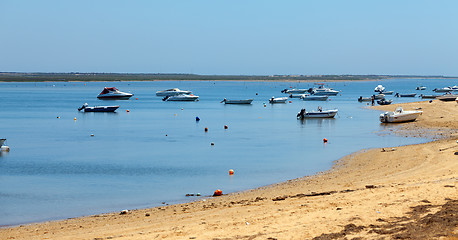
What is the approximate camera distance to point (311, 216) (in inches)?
527

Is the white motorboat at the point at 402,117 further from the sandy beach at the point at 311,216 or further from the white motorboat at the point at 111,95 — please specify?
the white motorboat at the point at 111,95

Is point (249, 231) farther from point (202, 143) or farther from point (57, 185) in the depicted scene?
point (202, 143)

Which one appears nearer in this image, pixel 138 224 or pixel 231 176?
pixel 138 224

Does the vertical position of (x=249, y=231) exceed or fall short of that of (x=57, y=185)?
it exceeds it

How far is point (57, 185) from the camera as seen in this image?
81.4ft

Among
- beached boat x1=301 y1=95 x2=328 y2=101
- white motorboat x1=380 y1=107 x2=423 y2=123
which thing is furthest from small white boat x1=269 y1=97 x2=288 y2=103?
white motorboat x1=380 y1=107 x2=423 y2=123

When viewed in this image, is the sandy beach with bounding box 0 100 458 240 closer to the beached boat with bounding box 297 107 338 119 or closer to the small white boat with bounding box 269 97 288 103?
the beached boat with bounding box 297 107 338 119

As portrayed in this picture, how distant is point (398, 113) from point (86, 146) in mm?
28358

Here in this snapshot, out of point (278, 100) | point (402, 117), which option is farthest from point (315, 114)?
point (278, 100)

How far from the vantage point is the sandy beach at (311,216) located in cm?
1193

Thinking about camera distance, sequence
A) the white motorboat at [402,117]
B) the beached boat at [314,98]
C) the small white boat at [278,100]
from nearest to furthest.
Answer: the white motorboat at [402,117] < the small white boat at [278,100] < the beached boat at [314,98]

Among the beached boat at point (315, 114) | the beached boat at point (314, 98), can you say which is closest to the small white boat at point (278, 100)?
the beached boat at point (314, 98)

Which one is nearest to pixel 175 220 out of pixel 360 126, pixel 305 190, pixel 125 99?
pixel 305 190

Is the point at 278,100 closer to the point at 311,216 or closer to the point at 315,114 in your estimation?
the point at 315,114
